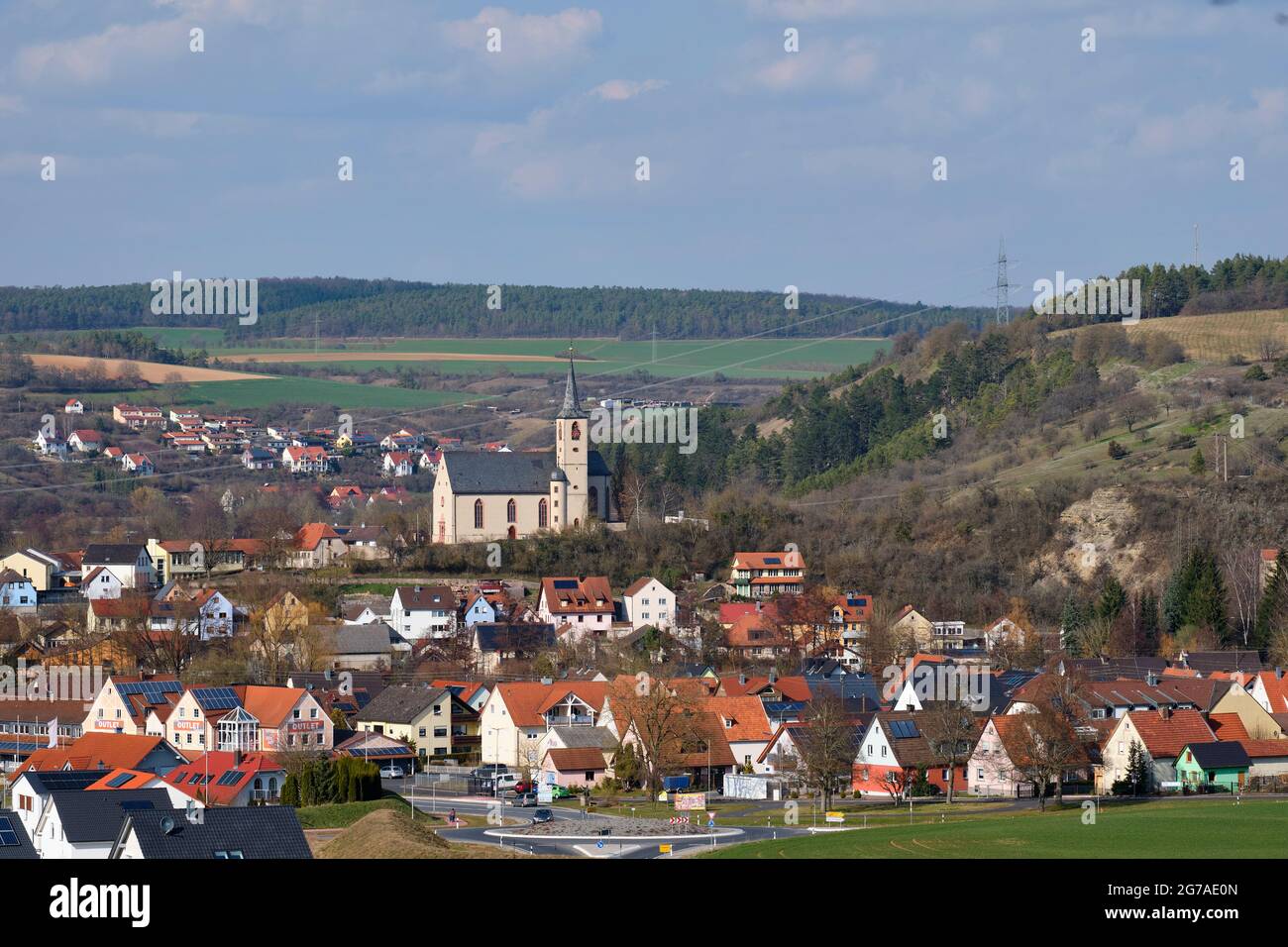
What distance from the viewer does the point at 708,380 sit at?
198625 mm

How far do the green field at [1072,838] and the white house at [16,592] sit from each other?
49252mm

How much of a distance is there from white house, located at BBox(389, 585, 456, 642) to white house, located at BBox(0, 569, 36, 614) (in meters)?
15.4

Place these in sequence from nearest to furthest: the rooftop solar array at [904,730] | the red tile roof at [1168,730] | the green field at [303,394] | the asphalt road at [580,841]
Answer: the asphalt road at [580,841] < the red tile roof at [1168,730] < the rooftop solar array at [904,730] < the green field at [303,394]

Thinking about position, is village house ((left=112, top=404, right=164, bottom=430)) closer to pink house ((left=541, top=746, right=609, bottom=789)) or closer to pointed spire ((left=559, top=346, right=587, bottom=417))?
pointed spire ((left=559, top=346, right=587, bottom=417))

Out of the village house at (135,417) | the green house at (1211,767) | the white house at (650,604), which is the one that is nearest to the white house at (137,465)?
the village house at (135,417)

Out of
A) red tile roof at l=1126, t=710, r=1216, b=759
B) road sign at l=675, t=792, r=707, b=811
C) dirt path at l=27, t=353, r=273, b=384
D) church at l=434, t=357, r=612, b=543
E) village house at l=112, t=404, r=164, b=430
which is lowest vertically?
road sign at l=675, t=792, r=707, b=811

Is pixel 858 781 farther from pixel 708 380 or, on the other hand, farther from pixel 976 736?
pixel 708 380

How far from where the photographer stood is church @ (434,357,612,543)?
288ft

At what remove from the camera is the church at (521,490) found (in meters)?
87.7

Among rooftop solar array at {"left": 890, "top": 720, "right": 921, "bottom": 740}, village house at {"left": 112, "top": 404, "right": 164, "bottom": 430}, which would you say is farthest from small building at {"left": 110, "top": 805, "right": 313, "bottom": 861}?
village house at {"left": 112, "top": 404, "right": 164, "bottom": 430}

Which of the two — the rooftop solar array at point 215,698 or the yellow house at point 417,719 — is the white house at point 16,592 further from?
the rooftop solar array at point 215,698

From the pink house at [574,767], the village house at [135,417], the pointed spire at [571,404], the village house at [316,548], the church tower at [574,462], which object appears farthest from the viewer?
the village house at [135,417]
